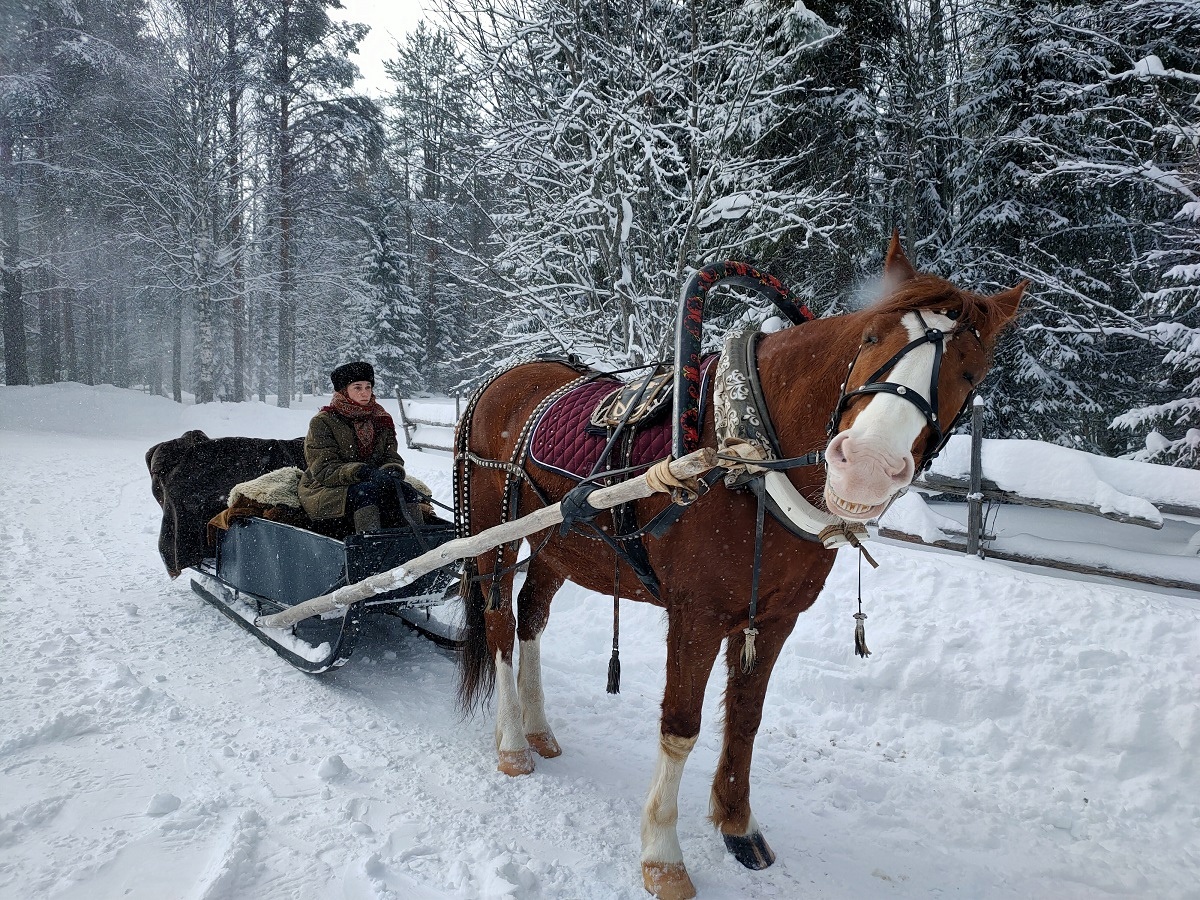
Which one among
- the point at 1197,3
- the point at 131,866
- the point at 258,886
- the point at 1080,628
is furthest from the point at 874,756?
the point at 1197,3

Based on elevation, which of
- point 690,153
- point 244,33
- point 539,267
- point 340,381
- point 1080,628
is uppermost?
point 244,33

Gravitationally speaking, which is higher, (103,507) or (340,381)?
(340,381)

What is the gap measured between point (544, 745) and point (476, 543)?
1.15 m

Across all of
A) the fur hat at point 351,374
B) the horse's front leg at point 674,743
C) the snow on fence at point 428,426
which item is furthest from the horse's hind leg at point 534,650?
the snow on fence at point 428,426

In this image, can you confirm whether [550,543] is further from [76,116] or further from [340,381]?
[76,116]

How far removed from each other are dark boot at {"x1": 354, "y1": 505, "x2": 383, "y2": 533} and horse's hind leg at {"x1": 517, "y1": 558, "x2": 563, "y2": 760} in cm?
106

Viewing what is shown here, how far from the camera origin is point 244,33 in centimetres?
1770

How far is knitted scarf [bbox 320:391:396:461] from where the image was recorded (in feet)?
13.2

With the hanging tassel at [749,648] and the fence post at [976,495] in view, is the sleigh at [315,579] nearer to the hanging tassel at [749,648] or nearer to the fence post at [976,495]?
the hanging tassel at [749,648]

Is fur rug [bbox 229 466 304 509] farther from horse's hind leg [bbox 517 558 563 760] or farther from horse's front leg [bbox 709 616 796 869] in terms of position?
horse's front leg [bbox 709 616 796 869]

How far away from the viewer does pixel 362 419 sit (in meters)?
4.09

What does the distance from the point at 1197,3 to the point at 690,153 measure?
5338 millimetres

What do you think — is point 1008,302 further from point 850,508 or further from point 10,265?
point 10,265

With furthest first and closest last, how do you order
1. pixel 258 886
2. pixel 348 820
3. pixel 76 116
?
pixel 76 116 → pixel 348 820 → pixel 258 886
